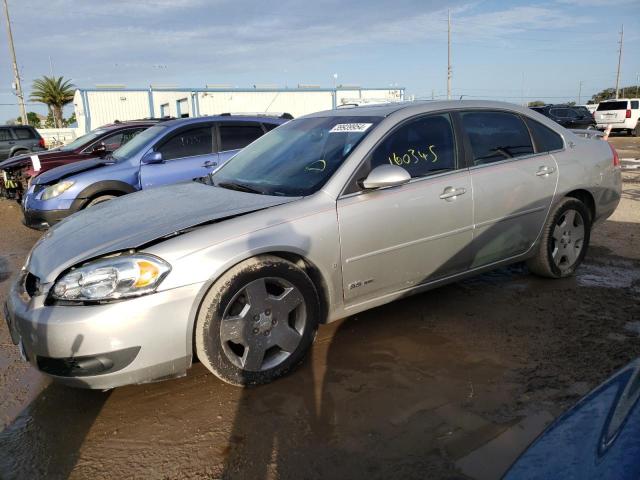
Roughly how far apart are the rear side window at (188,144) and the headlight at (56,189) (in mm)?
1210

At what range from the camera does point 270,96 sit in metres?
34.9

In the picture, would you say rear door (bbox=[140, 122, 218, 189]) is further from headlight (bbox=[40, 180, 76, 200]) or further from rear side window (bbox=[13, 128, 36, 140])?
rear side window (bbox=[13, 128, 36, 140])

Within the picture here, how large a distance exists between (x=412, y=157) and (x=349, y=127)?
0.51 metres

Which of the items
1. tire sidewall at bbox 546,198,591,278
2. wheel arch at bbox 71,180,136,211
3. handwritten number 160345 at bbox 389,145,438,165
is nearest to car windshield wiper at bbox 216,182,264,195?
handwritten number 160345 at bbox 389,145,438,165

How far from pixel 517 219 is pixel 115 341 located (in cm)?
311

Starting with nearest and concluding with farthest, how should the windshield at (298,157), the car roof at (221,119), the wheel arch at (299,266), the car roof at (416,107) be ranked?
the wheel arch at (299,266) → the windshield at (298,157) → the car roof at (416,107) → the car roof at (221,119)

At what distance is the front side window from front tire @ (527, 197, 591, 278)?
1.25m

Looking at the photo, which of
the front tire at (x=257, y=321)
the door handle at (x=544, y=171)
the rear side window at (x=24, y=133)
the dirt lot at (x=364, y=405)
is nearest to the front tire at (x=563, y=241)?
the door handle at (x=544, y=171)

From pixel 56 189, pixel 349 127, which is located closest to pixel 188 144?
pixel 56 189

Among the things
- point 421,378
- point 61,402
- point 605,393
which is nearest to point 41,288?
point 61,402

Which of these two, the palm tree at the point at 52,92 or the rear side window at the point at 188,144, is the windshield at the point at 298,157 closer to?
the rear side window at the point at 188,144

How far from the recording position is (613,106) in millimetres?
26125

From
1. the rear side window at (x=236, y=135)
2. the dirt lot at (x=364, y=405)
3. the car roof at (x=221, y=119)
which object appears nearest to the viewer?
the dirt lot at (x=364, y=405)

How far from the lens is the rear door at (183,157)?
675 centimetres
